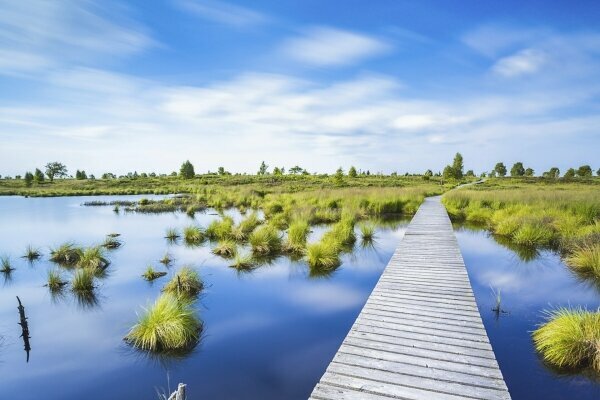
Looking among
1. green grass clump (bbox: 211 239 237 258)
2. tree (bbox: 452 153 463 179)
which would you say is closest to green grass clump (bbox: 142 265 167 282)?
green grass clump (bbox: 211 239 237 258)

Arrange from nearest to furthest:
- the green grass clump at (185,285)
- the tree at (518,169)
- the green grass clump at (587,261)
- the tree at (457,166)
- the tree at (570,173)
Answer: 1. the green grass clump at (185,285)
2. the green grass clump at (587,261)
3. the tree at (457,166)
4. the tree at (570,173)
5. the tree at (518,169)

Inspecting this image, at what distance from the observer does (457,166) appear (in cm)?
6431

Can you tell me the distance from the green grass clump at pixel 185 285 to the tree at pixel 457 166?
6067 cm

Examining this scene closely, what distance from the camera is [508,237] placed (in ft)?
50.8

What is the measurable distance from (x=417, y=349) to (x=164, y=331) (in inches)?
174

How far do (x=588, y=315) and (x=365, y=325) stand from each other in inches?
146

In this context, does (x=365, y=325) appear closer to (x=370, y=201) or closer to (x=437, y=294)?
(x=437, y=294)

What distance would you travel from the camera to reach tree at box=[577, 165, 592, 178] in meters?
74.9

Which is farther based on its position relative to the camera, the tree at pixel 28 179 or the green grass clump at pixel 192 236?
the tree at pixel 28 179

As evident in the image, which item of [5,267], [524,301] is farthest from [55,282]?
[524,301]

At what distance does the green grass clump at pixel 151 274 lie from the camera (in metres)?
10.8

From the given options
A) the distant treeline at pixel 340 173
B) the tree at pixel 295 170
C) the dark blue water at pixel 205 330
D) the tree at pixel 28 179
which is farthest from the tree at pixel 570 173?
the tree at pixel 28 179

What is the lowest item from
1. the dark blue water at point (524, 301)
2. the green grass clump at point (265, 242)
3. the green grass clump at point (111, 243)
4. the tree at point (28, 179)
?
the dark blue water at point (524, 301)

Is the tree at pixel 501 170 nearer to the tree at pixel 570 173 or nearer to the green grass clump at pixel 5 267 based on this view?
the tree at pixel 570 173
